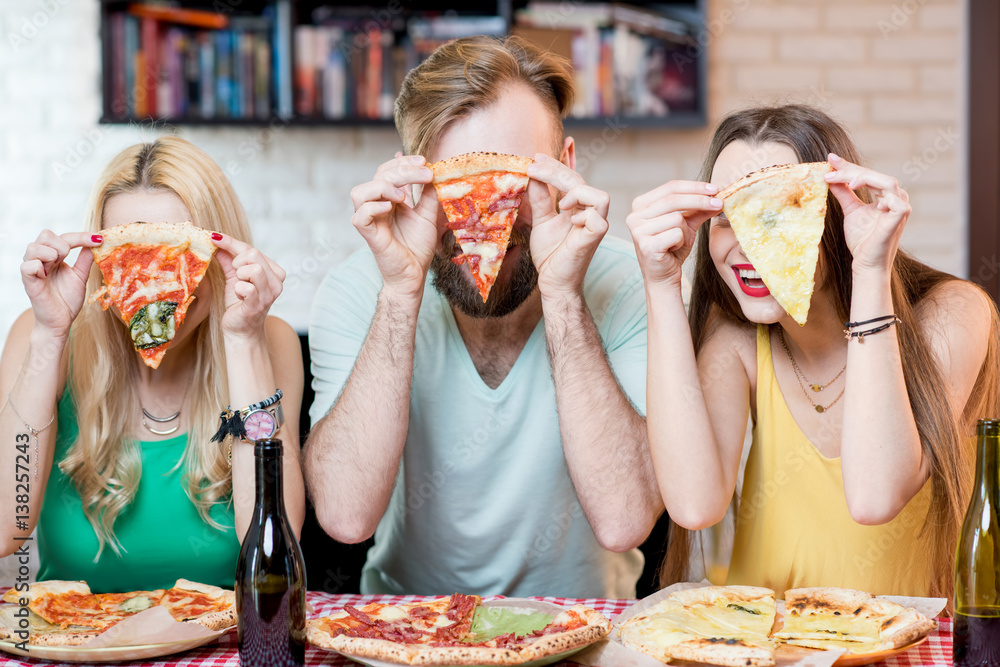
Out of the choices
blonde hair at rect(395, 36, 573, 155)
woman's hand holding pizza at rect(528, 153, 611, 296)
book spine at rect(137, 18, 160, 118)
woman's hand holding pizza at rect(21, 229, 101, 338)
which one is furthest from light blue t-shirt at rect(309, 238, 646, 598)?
book spine at rect(137, 18, 160, 118)

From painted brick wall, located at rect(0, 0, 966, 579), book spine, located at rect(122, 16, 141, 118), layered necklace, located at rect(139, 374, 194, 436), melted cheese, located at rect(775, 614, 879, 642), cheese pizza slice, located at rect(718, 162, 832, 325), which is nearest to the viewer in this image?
melted cheese, located at rect(775, 614, 879, 642)

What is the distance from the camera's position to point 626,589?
2312 millimetres

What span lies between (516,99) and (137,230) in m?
0.85

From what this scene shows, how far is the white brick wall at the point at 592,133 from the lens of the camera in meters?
3.69

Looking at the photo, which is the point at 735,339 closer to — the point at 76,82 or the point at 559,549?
the point at 559,549

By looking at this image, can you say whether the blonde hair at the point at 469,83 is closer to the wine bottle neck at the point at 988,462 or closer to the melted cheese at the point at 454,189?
the melted cheese at the point at 454,189

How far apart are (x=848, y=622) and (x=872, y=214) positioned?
0.71 m

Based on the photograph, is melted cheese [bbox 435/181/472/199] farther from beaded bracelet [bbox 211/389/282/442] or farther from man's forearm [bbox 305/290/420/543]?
beaded bracelet [bbox 211/389/282/442]

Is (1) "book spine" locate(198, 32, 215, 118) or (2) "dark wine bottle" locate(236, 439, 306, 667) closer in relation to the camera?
(2) "dark wine bottle" locate(236, 439, 306, 667)

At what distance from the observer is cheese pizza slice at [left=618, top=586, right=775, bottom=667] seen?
1180 millimetres

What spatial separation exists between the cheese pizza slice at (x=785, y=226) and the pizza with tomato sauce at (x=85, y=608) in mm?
1086

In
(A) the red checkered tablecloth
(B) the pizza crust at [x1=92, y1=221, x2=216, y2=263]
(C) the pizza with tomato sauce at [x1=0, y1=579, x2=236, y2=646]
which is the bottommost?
(A) the red checkered tablecloth

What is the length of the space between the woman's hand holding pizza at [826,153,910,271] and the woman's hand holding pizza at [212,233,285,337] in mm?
1066

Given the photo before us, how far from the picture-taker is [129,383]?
197cm
